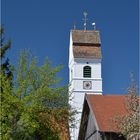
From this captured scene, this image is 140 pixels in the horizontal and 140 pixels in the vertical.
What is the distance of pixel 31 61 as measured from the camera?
35.7 meters

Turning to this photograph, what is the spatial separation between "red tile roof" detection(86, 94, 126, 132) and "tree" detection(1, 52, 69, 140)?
8.03 ft

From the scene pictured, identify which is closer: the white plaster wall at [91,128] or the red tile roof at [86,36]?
the white plaster wall at [91,128]

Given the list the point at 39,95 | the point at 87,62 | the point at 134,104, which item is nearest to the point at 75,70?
the point at 87,62

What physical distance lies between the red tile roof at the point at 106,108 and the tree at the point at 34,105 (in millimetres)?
2449

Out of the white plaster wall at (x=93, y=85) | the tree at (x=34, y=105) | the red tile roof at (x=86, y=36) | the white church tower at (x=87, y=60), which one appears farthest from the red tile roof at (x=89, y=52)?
the tree at (x=34, y=105)

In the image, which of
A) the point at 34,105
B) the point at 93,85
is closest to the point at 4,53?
the point at 34,105

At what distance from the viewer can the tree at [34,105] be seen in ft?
103

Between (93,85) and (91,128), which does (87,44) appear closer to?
(93,85)

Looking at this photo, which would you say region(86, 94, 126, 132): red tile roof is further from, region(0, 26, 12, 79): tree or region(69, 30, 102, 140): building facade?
region(69, 30, 102, 140): building facade

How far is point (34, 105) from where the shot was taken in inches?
1262

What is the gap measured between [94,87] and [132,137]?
4348 cm

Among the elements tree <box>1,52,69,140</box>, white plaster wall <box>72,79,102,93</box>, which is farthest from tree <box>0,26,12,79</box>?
white plaster wall <box>72,79,102,93</box>

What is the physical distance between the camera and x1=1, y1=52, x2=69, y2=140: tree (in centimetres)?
3142

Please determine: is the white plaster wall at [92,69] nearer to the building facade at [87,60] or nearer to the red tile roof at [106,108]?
the building facade at [87,60]
